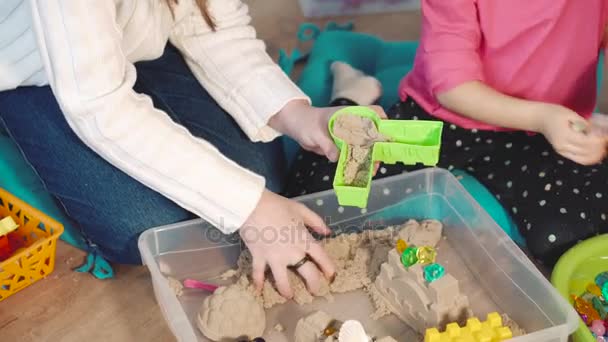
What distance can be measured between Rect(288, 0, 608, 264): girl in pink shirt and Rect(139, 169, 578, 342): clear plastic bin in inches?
3.7

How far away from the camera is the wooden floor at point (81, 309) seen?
94cm

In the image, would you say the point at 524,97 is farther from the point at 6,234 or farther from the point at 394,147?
the point at 6,234

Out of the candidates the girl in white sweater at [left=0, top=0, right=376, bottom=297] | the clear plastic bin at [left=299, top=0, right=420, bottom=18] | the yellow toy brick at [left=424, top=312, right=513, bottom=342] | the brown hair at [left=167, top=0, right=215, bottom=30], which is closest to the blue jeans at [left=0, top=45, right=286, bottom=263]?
the girl in white sweater at [left=0, top=0, right=376, bottom=297]

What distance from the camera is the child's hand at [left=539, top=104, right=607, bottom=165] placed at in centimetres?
90

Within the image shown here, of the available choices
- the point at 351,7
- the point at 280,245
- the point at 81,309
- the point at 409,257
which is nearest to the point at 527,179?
the point at 409,257

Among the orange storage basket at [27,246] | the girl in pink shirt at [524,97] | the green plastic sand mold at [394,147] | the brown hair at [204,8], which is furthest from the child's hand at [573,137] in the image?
the orange storage basket at [27,246]

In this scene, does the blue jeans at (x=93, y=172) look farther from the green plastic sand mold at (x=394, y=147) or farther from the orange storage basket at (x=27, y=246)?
the green plastic sand mold at (x=394, y=147)

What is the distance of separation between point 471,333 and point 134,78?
465 mm

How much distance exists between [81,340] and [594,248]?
67 cm

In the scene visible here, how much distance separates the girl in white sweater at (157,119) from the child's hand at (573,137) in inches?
11.4

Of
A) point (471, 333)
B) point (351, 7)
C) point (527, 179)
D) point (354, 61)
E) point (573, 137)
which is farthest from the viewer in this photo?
point (351, 7)

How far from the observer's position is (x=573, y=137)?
90 cm

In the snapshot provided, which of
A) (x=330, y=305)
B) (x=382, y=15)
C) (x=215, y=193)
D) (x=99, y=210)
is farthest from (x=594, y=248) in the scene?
(x=382, y=15)

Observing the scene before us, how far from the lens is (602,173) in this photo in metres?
1.00
